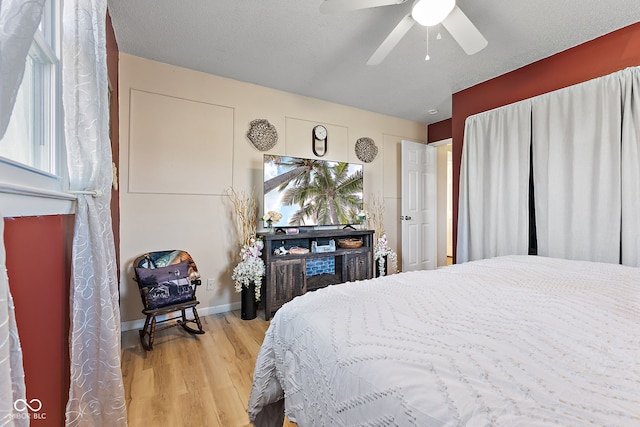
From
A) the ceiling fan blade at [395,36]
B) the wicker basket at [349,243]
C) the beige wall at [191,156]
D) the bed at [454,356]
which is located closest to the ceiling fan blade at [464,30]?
the ceiling fan blade at [395,36]

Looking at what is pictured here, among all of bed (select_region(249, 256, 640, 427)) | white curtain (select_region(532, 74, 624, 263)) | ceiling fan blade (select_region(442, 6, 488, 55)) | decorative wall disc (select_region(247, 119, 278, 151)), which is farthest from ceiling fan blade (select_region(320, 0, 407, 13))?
white curtain (select_region(532, 74, 624, 263))

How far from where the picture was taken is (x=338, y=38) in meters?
2.31

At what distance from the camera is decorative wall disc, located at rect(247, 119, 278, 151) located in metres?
3.18

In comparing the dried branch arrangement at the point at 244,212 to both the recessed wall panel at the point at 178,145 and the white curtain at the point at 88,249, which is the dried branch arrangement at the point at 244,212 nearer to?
the recessed wall panel at the point at 178,145

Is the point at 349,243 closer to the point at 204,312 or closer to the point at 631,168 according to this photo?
the point at 204,312

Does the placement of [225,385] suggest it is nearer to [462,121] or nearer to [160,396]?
[160,396]

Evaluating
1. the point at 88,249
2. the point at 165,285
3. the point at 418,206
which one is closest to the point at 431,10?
the point at 88,249

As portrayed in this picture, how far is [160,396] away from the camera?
167 centimetres

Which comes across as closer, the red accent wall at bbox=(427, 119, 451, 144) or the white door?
the white door

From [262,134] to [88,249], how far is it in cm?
241

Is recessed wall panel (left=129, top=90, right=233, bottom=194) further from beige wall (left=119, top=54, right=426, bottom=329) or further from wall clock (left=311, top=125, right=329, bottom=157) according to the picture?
wall clock (left=311, top=125, right=329, bottom=157)

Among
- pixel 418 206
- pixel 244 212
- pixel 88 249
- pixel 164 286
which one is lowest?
pixel 164 286

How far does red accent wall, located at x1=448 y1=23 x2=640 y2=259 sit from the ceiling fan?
1.30 metres

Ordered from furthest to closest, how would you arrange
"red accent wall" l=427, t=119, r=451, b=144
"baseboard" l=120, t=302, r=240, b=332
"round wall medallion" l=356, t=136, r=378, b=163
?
1. "red accent wall" l=427, t=119, r=451, b=144
2. "round wall medallion" l=356, t=136, r=378, b=163
3. "baseboard" l=120, t=302, r=240, b=332
